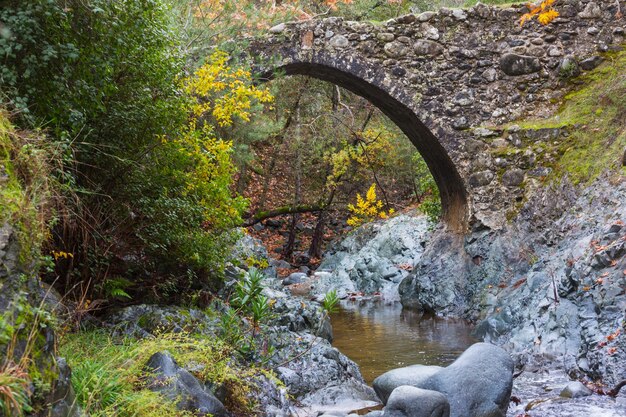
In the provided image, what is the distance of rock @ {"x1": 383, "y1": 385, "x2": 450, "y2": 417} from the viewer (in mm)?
4445

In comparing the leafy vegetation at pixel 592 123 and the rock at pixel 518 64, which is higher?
the rock at pixel 518 64

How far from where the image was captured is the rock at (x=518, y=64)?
9734mm

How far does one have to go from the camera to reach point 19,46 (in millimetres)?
3766

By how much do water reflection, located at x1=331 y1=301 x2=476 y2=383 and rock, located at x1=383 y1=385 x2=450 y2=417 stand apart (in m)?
1.44

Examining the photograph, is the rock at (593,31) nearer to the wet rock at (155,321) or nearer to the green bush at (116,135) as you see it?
the green bush at (116,135)

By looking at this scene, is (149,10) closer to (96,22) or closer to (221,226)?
(96,22)

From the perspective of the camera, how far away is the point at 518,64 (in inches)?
384

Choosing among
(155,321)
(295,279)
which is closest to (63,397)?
(155,321)

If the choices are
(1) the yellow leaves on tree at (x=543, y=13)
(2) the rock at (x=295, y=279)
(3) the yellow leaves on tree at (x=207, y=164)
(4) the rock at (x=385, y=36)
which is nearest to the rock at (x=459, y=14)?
(1) the yellow leaves on tree at (x=543, y=13)

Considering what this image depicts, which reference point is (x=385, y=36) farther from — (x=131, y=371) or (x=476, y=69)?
(x=131, y=371)

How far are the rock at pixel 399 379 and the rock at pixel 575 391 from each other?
105 cm

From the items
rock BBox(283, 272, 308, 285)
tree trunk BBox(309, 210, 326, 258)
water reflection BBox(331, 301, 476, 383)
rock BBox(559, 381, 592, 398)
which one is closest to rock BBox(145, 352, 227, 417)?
water reflection BBox(331, 301, 476, 383)

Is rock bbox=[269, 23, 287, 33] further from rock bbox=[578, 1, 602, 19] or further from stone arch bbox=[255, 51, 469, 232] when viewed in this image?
rock bbox=[578, 1, 602, 19]

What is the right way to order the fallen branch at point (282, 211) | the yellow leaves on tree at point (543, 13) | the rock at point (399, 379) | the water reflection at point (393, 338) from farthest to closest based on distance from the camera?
the fallen branch at point (282, 211), the water reflection at point (393, 338), the yellow leaves on tree at point (543, 13), the rock at point (399, 379)
